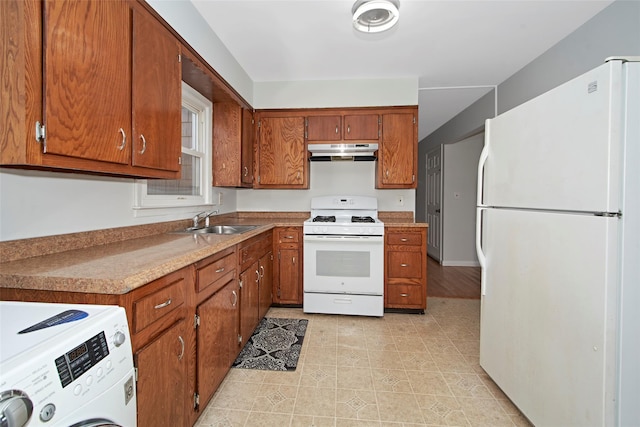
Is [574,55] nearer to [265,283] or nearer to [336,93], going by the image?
[336,93]

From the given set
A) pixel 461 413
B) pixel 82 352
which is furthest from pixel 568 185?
pixel 82 352

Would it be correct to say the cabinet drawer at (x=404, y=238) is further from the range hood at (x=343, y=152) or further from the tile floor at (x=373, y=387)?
the range hood at (x=343, y=152)

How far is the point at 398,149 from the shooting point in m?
3.21

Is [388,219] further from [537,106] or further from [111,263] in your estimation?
[111,263]

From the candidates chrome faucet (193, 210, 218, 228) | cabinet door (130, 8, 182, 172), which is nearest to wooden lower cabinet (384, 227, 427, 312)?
chrome faucet (193, 210, 218, 228)

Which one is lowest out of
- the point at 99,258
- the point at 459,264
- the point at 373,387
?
the point at 373,387

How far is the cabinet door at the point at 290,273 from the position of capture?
306 cm

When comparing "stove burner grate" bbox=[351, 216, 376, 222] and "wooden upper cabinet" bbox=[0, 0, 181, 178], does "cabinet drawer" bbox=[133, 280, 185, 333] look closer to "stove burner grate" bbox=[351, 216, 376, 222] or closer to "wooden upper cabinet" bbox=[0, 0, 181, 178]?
"wooden upper cabinet" bbox=[0, 0, 181, 178]

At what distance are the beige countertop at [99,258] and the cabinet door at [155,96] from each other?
0.46 m

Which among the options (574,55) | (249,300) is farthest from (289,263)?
(574,55)

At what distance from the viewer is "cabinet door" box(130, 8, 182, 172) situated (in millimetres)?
1408

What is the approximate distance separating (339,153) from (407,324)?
1975 mm

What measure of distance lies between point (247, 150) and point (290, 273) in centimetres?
143

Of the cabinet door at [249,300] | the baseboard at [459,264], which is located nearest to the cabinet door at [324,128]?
the cabinet door at [249,300]
